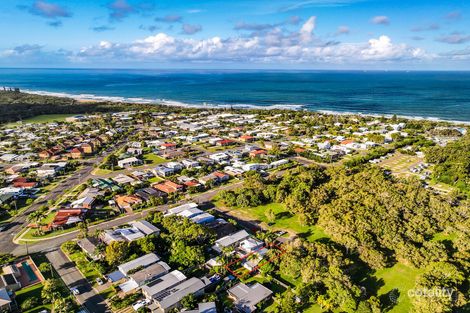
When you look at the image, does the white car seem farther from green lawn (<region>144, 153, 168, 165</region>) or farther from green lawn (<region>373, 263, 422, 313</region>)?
green lawn (<region>144, 153, 168, 165</region>)

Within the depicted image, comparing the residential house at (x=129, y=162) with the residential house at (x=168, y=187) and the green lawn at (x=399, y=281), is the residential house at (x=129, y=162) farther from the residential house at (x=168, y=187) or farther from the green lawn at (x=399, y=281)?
the green lawn at (x=399, y=281)

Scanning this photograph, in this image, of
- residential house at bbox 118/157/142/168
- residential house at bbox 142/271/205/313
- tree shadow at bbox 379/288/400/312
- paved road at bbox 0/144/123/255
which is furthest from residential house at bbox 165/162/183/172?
tree shadow at bbox 379/288/400/312

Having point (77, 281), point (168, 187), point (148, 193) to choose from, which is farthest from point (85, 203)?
point (77, 281)

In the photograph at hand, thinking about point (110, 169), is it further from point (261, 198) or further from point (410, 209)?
point (410, 209)

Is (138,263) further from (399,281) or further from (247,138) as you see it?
(247,138)

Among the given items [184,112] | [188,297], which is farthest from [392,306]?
[184,112]

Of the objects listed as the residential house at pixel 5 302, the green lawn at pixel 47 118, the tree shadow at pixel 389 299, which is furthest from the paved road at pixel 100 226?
the green lawn at pixel 47 118

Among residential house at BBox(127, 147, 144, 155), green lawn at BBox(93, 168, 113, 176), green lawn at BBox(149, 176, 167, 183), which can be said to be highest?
residential house at BBox(127, 147, 144, 155)
